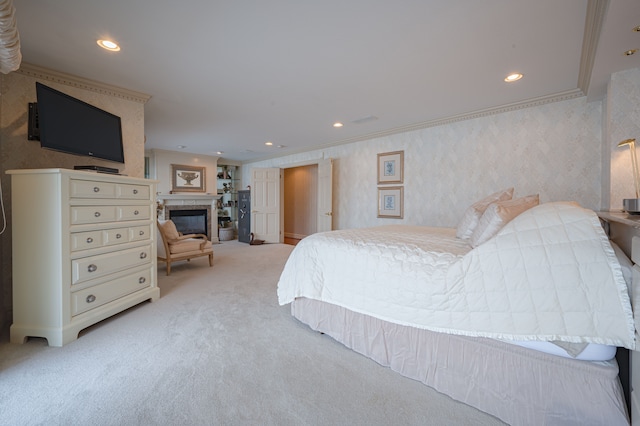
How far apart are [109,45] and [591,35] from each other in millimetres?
3974

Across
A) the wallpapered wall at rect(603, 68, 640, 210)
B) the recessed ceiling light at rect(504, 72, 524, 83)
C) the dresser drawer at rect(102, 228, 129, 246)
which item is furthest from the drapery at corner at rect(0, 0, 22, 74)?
the wallpapered wall at rect(603, 68, 640, 210)

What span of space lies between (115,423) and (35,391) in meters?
0.69

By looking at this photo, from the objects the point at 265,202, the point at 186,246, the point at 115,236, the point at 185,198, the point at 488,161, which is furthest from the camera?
the point at 265,202

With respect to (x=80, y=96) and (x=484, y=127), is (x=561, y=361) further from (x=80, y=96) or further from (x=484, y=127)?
(x=80, y=96)

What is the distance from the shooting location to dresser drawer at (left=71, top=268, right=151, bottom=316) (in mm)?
2170

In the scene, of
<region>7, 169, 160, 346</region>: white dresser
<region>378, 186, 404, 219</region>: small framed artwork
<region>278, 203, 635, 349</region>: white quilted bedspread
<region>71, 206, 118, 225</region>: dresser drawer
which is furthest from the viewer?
<region>378, 186, 404, 219</region>: small framed artwork

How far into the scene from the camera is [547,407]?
1265 millimetres

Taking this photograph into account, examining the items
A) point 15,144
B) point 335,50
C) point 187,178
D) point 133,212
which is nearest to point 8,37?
point 133,212

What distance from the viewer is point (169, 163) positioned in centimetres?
693

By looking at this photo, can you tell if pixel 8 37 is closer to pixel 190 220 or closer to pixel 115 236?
pixel 115 236

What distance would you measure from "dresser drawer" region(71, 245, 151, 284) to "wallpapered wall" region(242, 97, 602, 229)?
391 cm

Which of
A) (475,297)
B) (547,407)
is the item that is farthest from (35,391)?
(547,407)

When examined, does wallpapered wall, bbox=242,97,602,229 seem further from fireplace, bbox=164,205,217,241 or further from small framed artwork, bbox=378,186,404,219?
fireplace, bbox=164,205,217,241

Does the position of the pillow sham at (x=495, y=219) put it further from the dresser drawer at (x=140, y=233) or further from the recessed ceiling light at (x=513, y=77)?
the dresser drawer at (x=140, y=233)
